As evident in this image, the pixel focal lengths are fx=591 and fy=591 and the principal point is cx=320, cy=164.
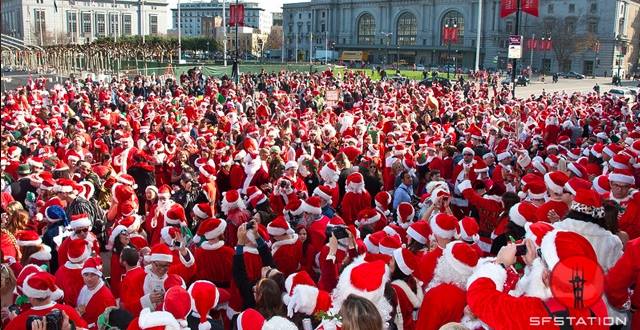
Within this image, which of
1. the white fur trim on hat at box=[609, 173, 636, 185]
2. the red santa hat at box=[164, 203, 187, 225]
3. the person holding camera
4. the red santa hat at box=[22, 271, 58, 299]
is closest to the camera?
the person holding camera

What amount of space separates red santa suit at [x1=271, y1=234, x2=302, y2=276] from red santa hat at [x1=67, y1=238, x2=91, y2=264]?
1.79 metres

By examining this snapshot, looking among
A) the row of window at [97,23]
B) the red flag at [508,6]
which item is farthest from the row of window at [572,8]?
the red flag at [508,6]

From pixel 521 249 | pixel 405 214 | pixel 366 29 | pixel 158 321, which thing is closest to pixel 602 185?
pixel 405 214

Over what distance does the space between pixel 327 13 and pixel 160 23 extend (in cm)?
3962

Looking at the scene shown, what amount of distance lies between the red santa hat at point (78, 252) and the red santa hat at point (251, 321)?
2090mm

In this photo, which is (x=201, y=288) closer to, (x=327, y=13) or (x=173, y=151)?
(x=173, y=151)

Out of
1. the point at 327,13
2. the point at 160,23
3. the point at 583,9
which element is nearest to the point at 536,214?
the point at 583,9

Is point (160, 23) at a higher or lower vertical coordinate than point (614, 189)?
higher

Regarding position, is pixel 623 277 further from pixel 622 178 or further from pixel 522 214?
pixel 622 178

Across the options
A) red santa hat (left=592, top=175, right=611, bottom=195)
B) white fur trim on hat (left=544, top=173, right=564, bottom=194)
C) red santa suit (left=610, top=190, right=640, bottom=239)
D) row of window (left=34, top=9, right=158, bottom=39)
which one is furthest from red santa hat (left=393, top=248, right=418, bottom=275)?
row of window (left=34, top=9, right=158, bottom=39)

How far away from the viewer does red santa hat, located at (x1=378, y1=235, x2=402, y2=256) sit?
16.9 feet

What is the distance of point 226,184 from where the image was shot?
10.2m

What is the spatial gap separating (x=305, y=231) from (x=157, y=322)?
3.06m

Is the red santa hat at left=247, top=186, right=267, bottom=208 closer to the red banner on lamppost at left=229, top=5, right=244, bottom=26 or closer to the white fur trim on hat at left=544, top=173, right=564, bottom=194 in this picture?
the white fur trim on hat at left=544, top=173, right=564, bottom=194
